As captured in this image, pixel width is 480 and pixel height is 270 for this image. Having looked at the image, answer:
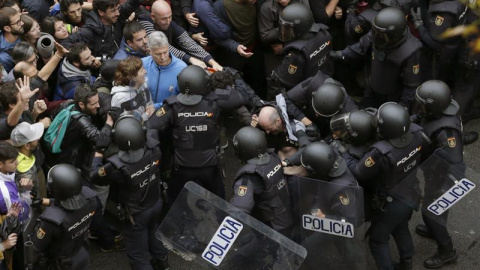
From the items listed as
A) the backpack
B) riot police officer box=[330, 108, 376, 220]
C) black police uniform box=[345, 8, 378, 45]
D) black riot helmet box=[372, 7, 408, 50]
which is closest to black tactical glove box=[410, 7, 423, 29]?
black police uniform box=[345, 8, 378, 45]

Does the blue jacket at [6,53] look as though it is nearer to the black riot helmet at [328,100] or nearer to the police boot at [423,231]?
the black riot helmet at [328,100]

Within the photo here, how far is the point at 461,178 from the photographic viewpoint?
21.3 ft

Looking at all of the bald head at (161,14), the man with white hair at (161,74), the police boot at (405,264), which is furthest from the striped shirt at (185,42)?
the police boot at (405,264)

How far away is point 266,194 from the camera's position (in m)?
6.33

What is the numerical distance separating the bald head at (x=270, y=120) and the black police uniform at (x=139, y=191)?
3.31 feet

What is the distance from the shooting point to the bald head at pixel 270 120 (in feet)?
23.0

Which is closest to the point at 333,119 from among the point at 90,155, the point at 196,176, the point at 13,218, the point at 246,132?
the point at 246,132

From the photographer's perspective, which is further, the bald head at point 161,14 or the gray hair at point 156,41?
the bald head at point 161,14

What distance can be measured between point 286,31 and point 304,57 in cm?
33

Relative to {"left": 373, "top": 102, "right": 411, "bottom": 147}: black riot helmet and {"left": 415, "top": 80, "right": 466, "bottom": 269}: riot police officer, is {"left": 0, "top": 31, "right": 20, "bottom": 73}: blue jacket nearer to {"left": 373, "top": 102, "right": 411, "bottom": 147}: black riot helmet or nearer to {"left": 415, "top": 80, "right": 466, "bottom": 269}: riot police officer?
{"left": 373, "top": 102, "right": 411, "bottom": 147}: black riot helmet

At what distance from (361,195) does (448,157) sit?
3.49 feet

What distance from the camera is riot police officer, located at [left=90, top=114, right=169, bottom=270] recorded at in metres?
6.39

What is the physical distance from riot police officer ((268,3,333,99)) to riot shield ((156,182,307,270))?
7.70 ft

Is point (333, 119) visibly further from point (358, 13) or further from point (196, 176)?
point (358, 13)
